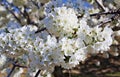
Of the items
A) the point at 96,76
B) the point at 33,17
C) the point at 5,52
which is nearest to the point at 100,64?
the point at 96,76

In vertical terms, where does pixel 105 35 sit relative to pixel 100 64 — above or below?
below

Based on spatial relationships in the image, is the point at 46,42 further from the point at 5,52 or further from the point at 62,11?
the point at 5,52

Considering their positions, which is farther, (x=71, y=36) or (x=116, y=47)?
(x=116, y=47)

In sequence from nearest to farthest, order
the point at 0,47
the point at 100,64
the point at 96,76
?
the point at 0,47 < the point at 96,76 < the point at 100,64

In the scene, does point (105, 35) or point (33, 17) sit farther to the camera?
point (33, 17)

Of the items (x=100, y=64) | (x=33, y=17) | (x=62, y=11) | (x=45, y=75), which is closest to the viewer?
(x=62, y=11)

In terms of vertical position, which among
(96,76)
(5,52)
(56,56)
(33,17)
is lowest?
(56,56)

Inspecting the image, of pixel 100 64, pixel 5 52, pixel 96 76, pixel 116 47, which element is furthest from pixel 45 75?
pixel 100 64

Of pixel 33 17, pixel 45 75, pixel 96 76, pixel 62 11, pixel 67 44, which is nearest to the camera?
pixel 67 44

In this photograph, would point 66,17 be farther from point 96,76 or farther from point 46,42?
point 96,76
